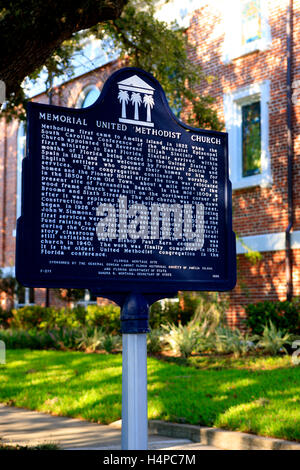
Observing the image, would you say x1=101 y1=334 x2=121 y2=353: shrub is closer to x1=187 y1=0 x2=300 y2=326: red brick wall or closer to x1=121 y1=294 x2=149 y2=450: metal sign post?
x1=187 y1=0 x2=300 y2=326: red brick wall

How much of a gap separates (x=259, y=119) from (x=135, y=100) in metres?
12.3

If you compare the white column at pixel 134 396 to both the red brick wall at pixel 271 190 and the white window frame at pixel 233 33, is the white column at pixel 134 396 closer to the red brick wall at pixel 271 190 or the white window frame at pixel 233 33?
the red brick wall at pixel 271 190

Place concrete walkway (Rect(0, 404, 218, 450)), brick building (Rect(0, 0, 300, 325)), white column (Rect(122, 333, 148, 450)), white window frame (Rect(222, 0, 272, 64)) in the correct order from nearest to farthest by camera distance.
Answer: white column (Rect(122, 333, 148, 450)) < concrete walkway (Rect(0, 404, 218, 450)) < brick building (Rect(0, 0, 300, 325)) < white window frame (Rect(222, 0, 272, 64))

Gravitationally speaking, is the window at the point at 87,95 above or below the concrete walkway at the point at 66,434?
above

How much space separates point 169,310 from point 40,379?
6.03m

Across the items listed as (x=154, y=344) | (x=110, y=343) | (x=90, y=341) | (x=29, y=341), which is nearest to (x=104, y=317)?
(x=29, y=341)

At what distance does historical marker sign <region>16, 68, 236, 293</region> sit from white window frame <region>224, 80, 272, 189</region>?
35.2 feet

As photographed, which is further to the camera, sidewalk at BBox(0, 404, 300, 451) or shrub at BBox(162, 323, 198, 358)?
shrub at BBox(162, 323, 198, 358)

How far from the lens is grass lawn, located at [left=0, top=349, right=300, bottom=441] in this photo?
7.95m

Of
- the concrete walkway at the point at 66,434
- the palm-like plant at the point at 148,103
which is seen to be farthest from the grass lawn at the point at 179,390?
the palm-like plant at the point at 148,103

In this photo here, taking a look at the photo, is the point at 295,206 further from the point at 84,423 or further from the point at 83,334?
the point at 84,423

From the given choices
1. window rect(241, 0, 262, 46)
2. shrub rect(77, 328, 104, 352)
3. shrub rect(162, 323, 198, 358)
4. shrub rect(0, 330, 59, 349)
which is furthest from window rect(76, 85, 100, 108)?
shrub rect(162, 323, 198, 358)

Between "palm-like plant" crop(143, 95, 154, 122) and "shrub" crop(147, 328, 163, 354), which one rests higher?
"palm-like plant" crop(143, 95, 154, 122)

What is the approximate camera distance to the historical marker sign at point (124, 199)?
5.27m
